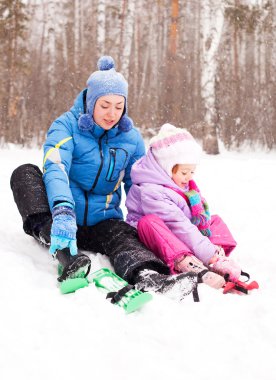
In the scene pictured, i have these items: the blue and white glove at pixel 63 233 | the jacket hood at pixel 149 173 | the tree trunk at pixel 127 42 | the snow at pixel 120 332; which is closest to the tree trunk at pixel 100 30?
the tree trunk at pixel 127 42

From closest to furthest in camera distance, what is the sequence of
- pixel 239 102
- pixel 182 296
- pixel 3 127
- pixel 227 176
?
pixel 182 296 → pixel 227 176 → pixel 3 127 → pixel 239 102

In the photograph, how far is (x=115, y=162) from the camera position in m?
2.94

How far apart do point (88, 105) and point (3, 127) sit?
7.06 meters

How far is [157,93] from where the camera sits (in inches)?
485

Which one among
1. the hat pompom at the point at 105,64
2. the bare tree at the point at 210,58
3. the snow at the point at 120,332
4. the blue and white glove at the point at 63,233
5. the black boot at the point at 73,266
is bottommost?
the snow at the point at 120,332

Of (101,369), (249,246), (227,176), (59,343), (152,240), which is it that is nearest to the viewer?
(101,369)

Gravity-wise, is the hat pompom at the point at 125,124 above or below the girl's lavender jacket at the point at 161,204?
above

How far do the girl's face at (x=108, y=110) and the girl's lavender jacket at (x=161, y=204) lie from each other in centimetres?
34

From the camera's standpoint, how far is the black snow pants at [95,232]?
251 cm

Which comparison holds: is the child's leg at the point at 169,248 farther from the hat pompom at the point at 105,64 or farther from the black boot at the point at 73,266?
the hat pompom at the point at 105,64

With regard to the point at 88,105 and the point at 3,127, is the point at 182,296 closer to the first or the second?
the point at 88,105

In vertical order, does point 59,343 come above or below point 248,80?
below

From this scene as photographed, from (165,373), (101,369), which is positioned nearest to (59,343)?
(101,369)

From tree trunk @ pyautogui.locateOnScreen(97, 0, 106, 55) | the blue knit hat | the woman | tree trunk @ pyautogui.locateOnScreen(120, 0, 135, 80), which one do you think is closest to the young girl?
the woman
